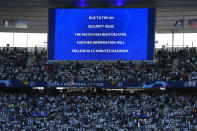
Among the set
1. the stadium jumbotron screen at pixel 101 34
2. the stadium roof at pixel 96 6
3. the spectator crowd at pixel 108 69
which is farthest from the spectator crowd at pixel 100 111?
the stadium roof at pixel 96 6

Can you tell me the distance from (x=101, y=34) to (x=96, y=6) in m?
2.63

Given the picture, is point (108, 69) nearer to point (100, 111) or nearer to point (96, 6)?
point (100, 111)

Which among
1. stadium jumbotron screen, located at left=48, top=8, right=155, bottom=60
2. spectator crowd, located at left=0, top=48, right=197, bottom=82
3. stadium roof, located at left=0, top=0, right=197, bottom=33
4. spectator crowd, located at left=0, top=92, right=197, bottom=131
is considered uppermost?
stadium roof, located at left=0, top=0, right=197, bottom=33

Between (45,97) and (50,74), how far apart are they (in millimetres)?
1947

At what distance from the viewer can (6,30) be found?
4094 cm

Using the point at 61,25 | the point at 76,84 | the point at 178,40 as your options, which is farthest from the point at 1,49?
the point at 178,40

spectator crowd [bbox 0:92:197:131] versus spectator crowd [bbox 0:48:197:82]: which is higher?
spectator crowd [bbox 0:48:197:82]

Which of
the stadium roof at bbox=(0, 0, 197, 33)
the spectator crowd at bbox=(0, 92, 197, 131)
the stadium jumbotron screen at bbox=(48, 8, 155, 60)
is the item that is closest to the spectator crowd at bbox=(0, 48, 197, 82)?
the stadium jumbotron screen at bbox=(48, 8, 155, 60)

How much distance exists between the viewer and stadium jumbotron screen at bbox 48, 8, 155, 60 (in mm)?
33406

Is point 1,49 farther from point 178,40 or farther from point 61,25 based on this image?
point 178,40

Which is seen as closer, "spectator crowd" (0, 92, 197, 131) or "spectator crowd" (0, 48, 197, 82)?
"spectator crowd" (0, 92, 197, 131)

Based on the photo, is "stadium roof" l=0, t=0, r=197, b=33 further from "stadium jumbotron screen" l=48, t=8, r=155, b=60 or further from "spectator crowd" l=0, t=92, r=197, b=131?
"spectator crowd" l=0, t=92, r=197, b=131

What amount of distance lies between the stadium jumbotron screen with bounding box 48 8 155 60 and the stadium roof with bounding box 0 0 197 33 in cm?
64

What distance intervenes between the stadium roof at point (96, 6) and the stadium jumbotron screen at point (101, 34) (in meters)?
0.64
